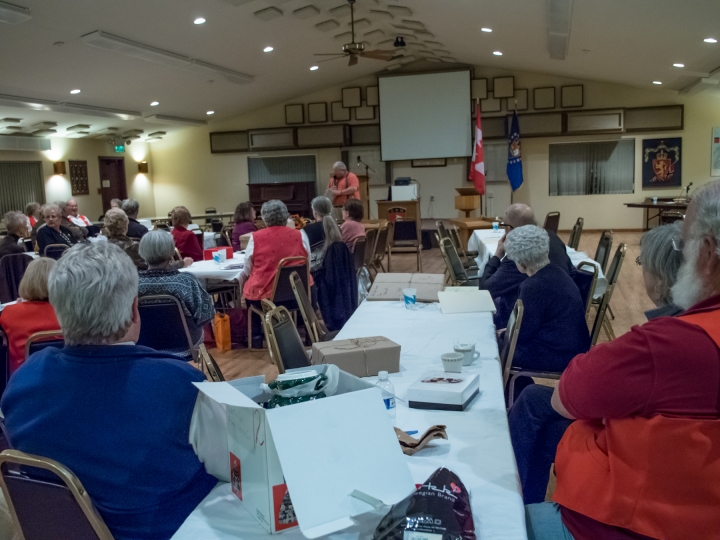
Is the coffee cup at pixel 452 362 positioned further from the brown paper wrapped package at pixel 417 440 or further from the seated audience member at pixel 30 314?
the seated audience member at pixel 30 314

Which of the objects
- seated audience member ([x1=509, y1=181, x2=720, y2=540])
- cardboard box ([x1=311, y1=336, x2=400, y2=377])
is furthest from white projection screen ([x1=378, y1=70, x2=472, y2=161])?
seated audience member ([x1=509, y1=181, x2=720, y2=540])

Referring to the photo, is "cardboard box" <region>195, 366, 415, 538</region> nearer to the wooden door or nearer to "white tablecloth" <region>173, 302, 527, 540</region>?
"white tablecloth" <region>173, 302, 527, 540</region>

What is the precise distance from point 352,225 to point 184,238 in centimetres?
171

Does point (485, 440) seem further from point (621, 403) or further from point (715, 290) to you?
point (715, 290)

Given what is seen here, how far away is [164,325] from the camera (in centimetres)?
376

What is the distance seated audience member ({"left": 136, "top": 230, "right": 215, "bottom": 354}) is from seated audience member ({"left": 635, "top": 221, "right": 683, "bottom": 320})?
98.6 inches

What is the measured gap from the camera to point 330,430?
1366 mm

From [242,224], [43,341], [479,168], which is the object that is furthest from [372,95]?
[43,341]

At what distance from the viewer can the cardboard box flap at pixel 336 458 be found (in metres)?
1.32

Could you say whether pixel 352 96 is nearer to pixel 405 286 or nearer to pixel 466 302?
pixel 405 286

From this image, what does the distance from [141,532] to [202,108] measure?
13.7m

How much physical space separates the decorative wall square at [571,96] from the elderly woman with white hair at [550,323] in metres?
11.8

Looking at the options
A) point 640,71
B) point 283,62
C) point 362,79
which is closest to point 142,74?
point 283,62

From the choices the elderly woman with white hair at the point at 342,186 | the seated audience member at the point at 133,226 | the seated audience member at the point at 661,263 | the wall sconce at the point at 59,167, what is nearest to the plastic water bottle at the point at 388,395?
the seated audience member at the point at 661,263
